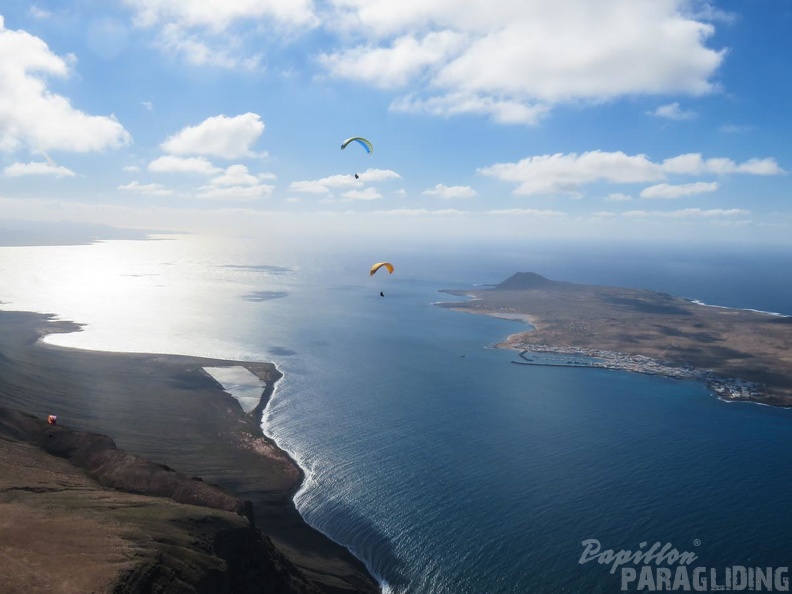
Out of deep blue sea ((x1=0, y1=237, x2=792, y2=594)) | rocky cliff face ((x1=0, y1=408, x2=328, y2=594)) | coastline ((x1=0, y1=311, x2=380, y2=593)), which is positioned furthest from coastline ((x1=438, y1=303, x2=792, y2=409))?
rocky cliff face ((x1=0, y1=408, x2=328, y2=594))

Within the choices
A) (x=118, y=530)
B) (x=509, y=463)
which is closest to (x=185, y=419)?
(x=118, y=530)

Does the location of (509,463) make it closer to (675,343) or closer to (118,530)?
(118,530)

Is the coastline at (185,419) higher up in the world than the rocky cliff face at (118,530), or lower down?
lower down

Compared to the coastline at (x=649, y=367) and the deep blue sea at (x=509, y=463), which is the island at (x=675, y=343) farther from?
the deep blue sea at (x=509, y=463)

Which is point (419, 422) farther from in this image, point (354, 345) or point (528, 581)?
point (354, 345)

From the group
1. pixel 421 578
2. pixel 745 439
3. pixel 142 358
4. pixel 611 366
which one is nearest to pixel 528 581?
pixel 421 578

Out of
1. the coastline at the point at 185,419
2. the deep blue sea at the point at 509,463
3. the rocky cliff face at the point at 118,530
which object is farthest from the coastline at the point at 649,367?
the rocky cliff face at the point at 118,530
